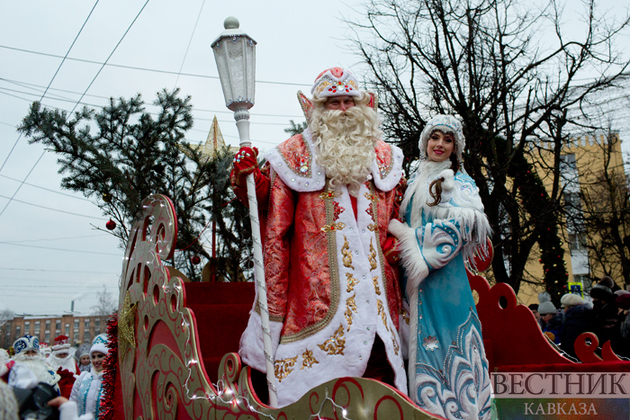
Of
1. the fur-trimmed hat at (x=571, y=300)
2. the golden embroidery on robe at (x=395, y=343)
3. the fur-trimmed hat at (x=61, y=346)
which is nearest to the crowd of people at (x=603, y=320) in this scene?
the fur-trimmed hat at (x=571, y=300)

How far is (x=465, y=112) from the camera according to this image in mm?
8516

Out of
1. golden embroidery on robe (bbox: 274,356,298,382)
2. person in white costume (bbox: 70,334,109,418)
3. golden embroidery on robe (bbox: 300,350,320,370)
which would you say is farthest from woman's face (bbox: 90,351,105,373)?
golden embroidery on robe (bbox: 300,350,320,370)

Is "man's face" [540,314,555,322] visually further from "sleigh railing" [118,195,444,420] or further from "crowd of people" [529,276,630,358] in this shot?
"sleigh railing" [118,195,444,420]

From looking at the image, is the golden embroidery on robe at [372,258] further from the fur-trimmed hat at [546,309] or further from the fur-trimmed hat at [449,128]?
the fur-trimmed hat at [546,309]

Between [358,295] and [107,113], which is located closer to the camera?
[358,295]

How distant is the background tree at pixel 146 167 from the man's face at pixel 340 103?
1978 mm

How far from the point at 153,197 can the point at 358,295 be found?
1.52 meters

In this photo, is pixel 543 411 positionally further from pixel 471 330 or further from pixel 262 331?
pixel 262 331

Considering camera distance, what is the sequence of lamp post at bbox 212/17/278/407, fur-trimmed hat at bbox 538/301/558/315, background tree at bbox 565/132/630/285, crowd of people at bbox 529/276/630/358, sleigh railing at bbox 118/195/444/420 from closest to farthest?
sleigh railing at bbox 118/195/444/420 < lamp post at bbox 212/17/278/407 < crowd of people at bbox 529/276/630/358 < fur-trimmed hat at bbox 538/301/558/315 < background tree at bbox 565/132/630/285

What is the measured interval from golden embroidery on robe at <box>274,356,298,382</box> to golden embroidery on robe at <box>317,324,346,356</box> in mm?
160

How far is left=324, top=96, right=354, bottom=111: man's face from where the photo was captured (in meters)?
3.29

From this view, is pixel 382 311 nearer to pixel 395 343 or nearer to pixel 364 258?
pixel 395 343

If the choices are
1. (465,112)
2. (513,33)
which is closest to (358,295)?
(465,112)

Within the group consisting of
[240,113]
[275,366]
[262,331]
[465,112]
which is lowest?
[275,366]
